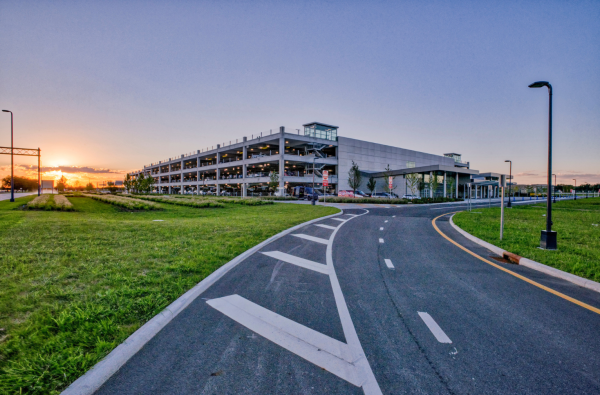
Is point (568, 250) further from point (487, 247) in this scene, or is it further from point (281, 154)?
point (281, 154)

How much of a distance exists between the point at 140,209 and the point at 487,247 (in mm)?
24327

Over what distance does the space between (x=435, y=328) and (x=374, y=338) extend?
926 millimetres

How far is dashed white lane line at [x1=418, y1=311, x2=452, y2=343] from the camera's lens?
11.2 ft

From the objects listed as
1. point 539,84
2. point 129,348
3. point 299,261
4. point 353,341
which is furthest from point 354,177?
point 129,348

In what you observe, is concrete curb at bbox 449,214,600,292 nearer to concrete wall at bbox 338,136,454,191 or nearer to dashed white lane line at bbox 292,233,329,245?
dashed white lane line at bbox 292,233,329,245

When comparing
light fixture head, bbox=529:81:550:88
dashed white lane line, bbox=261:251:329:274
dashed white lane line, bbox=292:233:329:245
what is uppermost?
light fixture head, bbox=529:81:550:88

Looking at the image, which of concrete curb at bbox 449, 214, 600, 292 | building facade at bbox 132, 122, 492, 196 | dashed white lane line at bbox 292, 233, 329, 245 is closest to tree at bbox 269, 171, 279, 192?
building facade at bbox 132, 122, 492, 196

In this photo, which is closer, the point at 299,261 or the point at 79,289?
the point at 79,289

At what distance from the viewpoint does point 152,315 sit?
12.8ft

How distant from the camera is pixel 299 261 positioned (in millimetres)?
7105

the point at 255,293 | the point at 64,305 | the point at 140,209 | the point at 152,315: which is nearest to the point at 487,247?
the point at 255,293

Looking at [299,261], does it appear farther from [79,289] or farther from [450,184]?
[450,184]

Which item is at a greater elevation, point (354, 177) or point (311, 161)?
point (311, 161)

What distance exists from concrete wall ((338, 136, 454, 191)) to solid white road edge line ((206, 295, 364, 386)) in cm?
5224
